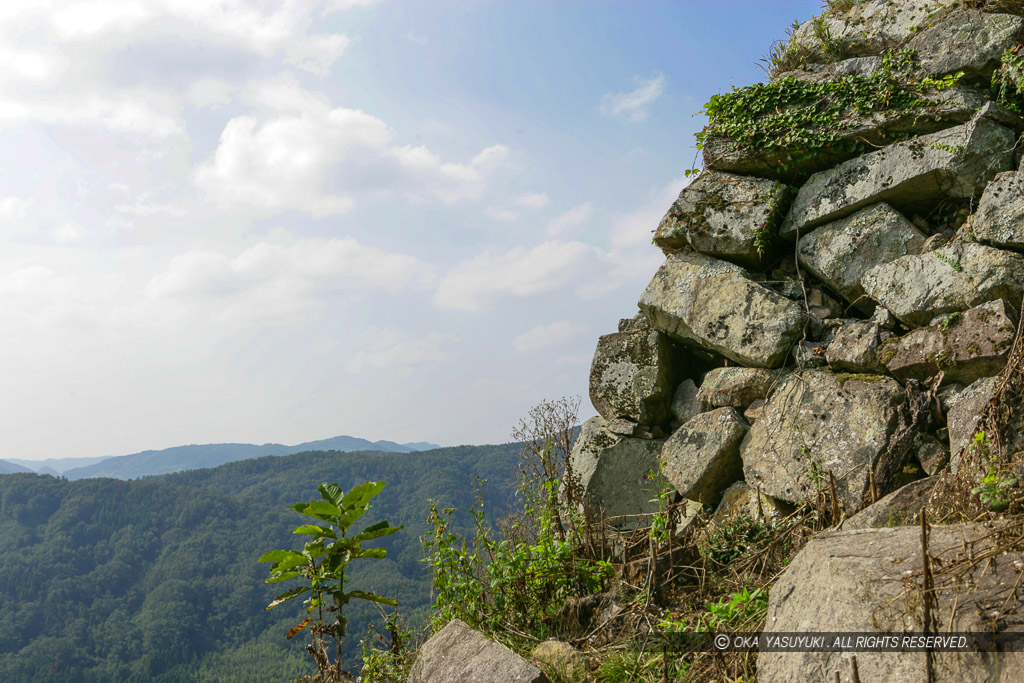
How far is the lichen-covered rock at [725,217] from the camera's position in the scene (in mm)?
5566

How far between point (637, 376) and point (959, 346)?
246cm

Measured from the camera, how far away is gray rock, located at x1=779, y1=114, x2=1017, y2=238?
4793mm

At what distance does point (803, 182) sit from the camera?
5734 millimetres

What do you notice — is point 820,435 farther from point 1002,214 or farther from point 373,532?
point 373,532

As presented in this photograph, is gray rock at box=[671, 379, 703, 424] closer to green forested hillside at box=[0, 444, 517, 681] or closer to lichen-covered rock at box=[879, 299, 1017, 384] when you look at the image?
lichen-covered rock at box=[879, 299, 1017, 384]

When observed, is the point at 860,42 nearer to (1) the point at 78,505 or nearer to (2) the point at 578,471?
(2) the point at 578,471

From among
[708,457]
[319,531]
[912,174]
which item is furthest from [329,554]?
[912,174]

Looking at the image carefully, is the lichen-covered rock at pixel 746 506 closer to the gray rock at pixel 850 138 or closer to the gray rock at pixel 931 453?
the gray rock at pixel 931 453

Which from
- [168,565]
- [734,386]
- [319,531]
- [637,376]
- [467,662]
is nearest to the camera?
[319,531]

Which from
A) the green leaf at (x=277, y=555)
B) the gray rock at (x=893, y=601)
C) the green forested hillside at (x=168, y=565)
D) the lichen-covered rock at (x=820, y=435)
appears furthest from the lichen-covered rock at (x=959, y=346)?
the green forested hillside at (x=168, y=565)

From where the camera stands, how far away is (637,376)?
233 inches

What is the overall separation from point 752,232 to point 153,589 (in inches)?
3683

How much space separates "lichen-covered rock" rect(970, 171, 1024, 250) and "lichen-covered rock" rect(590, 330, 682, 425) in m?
2.50

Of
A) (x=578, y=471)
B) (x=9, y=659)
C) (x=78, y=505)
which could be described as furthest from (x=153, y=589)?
(x=578, y=471)
